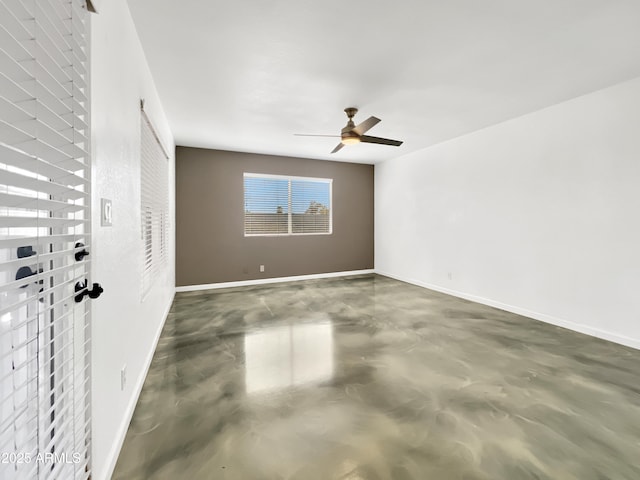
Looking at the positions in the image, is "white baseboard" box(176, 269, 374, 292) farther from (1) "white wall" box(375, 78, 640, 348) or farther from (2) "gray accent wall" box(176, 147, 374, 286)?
(1) "white wall" box(375, 78, 640, 348)

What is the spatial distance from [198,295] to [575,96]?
5.73 meters

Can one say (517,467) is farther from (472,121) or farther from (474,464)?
(472,121)

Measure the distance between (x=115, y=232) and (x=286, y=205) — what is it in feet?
14.7

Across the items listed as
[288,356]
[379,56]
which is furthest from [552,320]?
[379,56]

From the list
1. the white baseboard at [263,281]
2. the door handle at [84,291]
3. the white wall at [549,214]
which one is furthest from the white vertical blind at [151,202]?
the white wall at [549,214]

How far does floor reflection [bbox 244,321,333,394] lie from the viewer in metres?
2.26

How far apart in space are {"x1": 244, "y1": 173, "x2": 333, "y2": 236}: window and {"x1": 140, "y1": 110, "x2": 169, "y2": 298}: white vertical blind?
2166mm

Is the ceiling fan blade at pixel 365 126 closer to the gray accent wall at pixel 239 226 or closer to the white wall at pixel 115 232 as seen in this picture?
the white wall at pixel 115 232

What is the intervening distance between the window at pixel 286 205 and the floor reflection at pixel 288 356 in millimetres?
2835

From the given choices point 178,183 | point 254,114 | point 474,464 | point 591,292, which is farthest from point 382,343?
point 178,183

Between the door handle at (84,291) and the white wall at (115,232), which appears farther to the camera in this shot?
the white wall at (115,232)

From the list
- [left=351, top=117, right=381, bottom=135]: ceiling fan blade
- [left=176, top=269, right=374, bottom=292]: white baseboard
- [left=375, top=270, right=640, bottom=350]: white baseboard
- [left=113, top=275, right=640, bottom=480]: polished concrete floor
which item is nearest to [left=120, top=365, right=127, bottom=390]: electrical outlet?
[left=113, top=275, right=640, bottom=480]: polished concrete floor

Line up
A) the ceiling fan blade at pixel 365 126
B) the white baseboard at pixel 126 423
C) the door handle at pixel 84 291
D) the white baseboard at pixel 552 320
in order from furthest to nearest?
the ceiling fan blade at pixel 365 126, the white baseboard at pixel 552 320, the white baseboard at pixel 126 423, the door handle at pixel 84 291

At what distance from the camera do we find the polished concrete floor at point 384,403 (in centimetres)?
147
